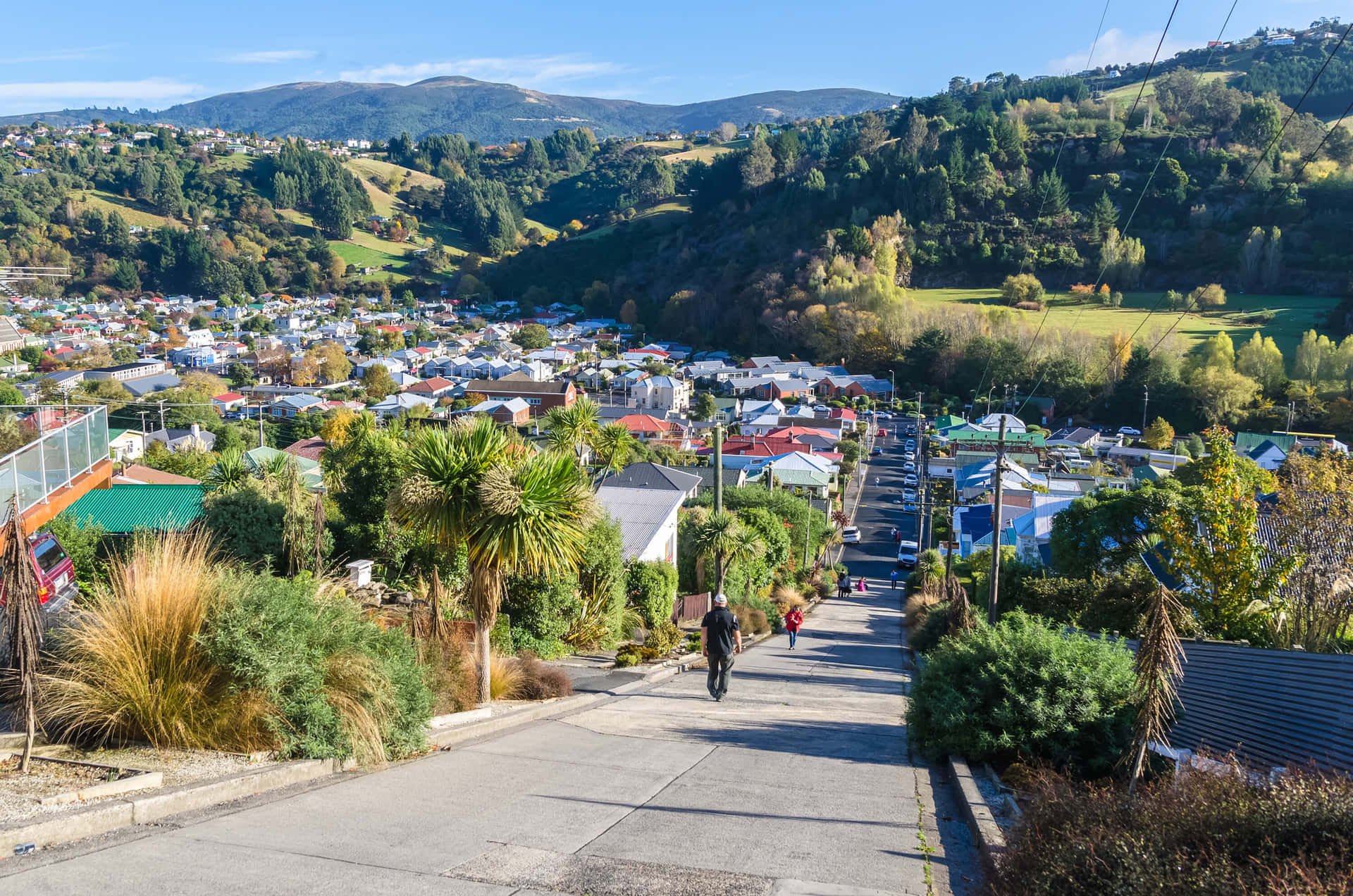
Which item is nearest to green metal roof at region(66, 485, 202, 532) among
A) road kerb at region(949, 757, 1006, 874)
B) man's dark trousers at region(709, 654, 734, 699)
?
man's dark trousers at region(709, 654, 734, 699)

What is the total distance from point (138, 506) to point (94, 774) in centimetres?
1328

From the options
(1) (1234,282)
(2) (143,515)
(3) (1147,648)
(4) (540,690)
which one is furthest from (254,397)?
(1) (1234,282)

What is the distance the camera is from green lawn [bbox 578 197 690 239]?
568 ft

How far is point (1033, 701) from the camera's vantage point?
784cm

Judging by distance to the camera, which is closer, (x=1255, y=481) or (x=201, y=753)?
(x=201, y=753)

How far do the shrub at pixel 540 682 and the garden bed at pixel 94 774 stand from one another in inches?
178

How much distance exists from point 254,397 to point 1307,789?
97.8m

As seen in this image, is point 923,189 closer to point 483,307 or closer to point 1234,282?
point 1234,282

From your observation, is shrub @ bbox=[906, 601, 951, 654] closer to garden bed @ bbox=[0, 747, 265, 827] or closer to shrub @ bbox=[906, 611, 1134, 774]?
shrub @ bbox=[906, 611, 1134, 774]

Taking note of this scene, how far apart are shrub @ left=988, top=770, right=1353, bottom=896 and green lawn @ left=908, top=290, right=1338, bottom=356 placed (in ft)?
309

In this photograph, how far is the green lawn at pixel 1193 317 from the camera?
9069cm

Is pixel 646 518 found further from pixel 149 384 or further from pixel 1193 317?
pixel 1193 317

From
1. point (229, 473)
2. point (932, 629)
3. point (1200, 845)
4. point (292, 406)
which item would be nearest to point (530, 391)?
point (292, 406)

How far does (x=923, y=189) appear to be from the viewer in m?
134
